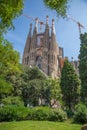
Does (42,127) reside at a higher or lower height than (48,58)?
lower

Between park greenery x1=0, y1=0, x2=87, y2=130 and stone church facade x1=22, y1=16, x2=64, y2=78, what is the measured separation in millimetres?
36173

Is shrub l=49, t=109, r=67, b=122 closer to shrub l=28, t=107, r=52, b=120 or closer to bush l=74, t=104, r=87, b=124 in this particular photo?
shrub l=28, t=107, r=52, b=120

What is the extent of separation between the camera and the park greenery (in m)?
8.52

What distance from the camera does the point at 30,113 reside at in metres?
20.6

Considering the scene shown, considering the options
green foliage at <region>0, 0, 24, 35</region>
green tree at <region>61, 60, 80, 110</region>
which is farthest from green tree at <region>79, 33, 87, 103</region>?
green foliage at <region>0, 0, 24, 35</region>

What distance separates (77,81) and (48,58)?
190 feet

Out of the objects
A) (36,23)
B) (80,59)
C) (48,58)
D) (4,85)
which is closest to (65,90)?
(80,59)

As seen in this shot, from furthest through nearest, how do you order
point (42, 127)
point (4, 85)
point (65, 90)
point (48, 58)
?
point (48, 58) → point (65, 90) → point (42, 127) → point (4, 85)

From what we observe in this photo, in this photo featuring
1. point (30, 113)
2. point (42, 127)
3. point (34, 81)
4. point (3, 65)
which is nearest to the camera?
point (42, 127)

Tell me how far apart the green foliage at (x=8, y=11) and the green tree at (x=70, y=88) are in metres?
29.0

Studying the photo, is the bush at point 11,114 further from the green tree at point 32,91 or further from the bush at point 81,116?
the green tree at point 32,91

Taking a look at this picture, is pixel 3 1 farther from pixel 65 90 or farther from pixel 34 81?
pixel 34 81

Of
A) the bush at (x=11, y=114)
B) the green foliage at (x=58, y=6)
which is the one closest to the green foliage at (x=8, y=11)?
the green foliage at (x=58, y=6)

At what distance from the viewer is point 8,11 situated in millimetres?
7902
